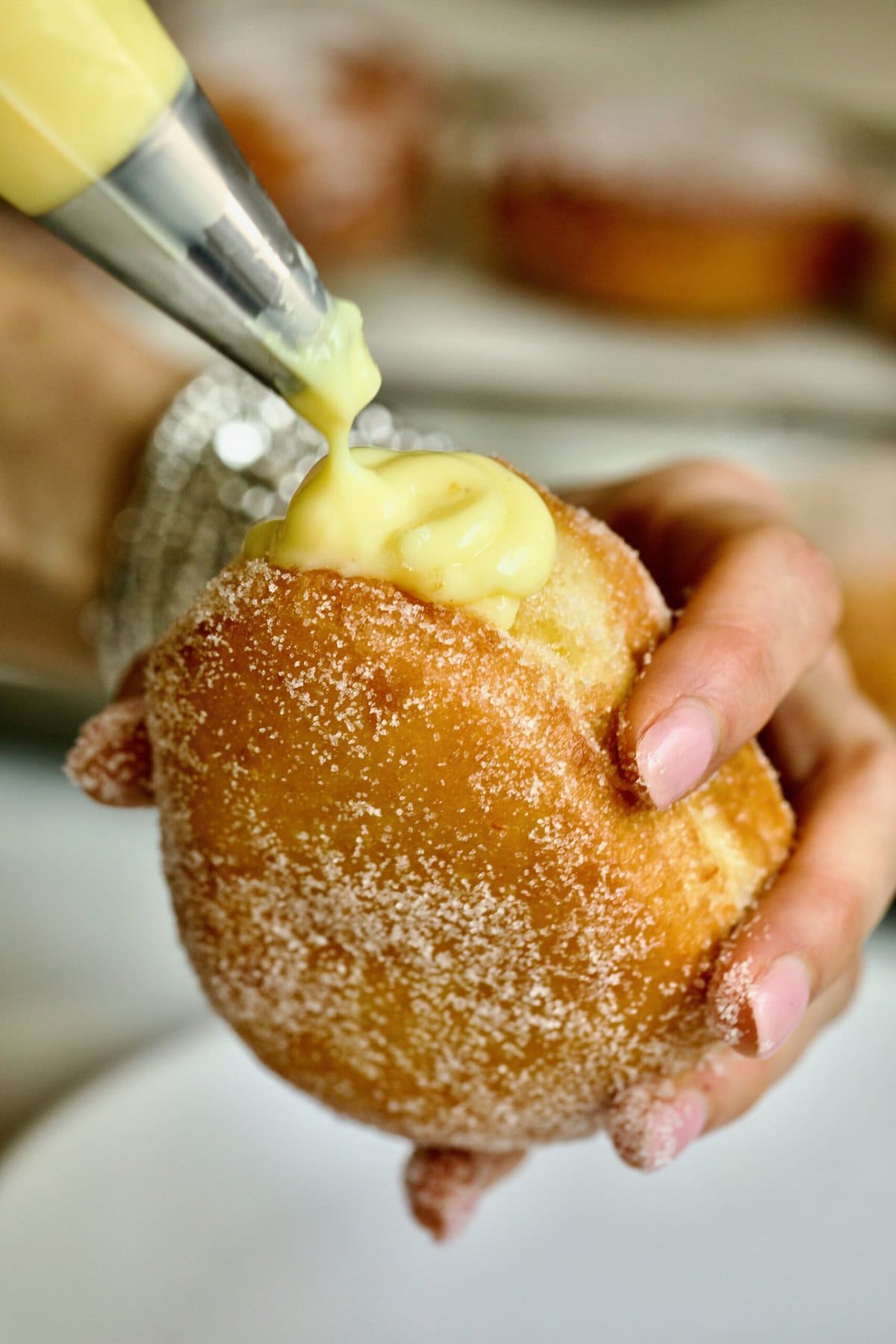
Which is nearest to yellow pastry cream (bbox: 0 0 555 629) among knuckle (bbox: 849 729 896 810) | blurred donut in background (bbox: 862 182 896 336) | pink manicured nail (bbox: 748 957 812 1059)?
pink manicured nail (bbox: 748 957 812 1059)

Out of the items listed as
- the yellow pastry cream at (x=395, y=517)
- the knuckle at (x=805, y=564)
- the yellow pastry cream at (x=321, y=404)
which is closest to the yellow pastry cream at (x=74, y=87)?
the yellow pastry cream at (x=321, y=404)

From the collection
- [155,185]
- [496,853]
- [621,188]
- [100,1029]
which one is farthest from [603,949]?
[621,188]

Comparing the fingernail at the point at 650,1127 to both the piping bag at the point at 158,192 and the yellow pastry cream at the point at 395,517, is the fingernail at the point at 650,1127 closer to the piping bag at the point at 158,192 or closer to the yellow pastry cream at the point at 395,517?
the yellow pastry cream at the point at 395,517

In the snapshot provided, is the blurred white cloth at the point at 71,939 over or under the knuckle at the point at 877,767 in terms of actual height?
under

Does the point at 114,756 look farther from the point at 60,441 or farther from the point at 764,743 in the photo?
the point at 60,441

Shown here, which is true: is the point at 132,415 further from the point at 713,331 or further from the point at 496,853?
the point at 713,331

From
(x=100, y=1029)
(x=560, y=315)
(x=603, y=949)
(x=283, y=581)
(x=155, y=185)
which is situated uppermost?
(x=155, y=185)

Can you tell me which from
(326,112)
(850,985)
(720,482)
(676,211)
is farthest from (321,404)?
(326,112)
